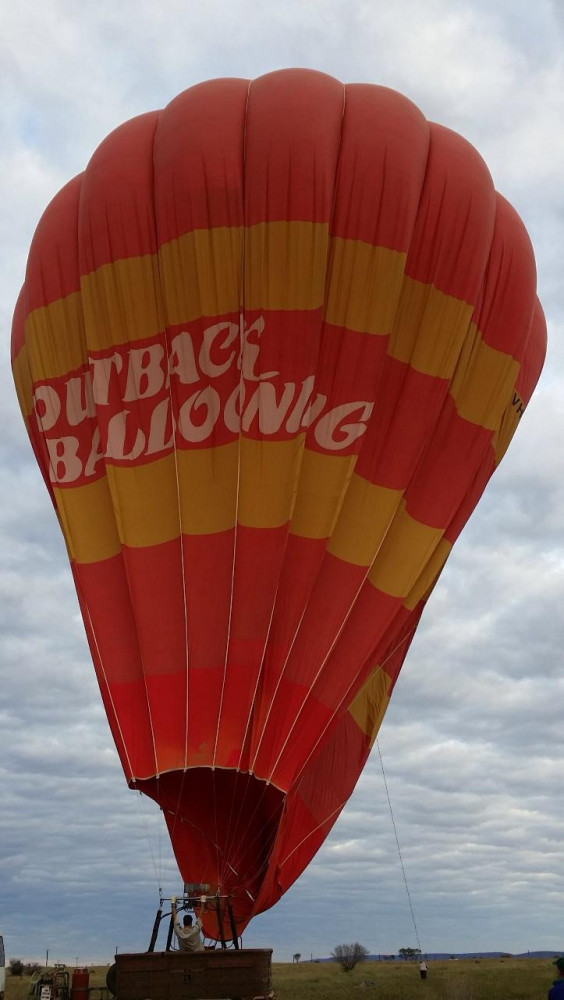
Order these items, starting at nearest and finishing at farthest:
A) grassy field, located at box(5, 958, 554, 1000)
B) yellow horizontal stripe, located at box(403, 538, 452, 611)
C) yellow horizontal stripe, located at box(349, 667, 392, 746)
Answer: yellow horizontal stripe, located at box(403, 538, 452, 611)
yellow horizontal stripe, located at box(349, 667, 392, 746)
grassy field, located at box(5, 958, 554, 1000)

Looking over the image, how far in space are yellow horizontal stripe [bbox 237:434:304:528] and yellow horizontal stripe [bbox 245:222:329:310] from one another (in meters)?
1.77

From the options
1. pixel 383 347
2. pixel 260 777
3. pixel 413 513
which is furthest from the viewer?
pixel 413 513

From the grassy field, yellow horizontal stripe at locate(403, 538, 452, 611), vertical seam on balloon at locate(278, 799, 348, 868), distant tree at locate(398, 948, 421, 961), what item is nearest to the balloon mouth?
vertical seam on balloon at locate(278, 799, 348, 868)

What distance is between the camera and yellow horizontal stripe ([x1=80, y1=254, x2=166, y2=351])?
13.2 m

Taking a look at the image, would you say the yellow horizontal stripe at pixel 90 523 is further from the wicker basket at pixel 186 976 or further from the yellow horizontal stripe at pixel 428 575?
the wicker basket at pixel 186 976

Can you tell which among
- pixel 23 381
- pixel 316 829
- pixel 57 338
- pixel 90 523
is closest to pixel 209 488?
pixel 90 523

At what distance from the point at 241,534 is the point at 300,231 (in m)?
3.87

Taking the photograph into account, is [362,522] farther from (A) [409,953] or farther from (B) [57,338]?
(A) [409,953]

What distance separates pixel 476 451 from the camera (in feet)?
48.6

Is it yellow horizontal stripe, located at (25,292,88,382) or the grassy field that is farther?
the grassy field

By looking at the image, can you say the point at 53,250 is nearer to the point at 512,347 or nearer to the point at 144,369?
the point at 144,369

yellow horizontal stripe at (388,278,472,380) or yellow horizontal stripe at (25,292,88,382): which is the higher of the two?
yellow horizontal stripe at (25,292,88,382)

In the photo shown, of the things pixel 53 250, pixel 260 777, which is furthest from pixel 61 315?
pixel 260 777

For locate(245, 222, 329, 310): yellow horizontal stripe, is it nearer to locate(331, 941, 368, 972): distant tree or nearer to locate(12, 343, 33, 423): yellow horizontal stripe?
locate(12, 343, 33, 423): yellow horizontal stripe
